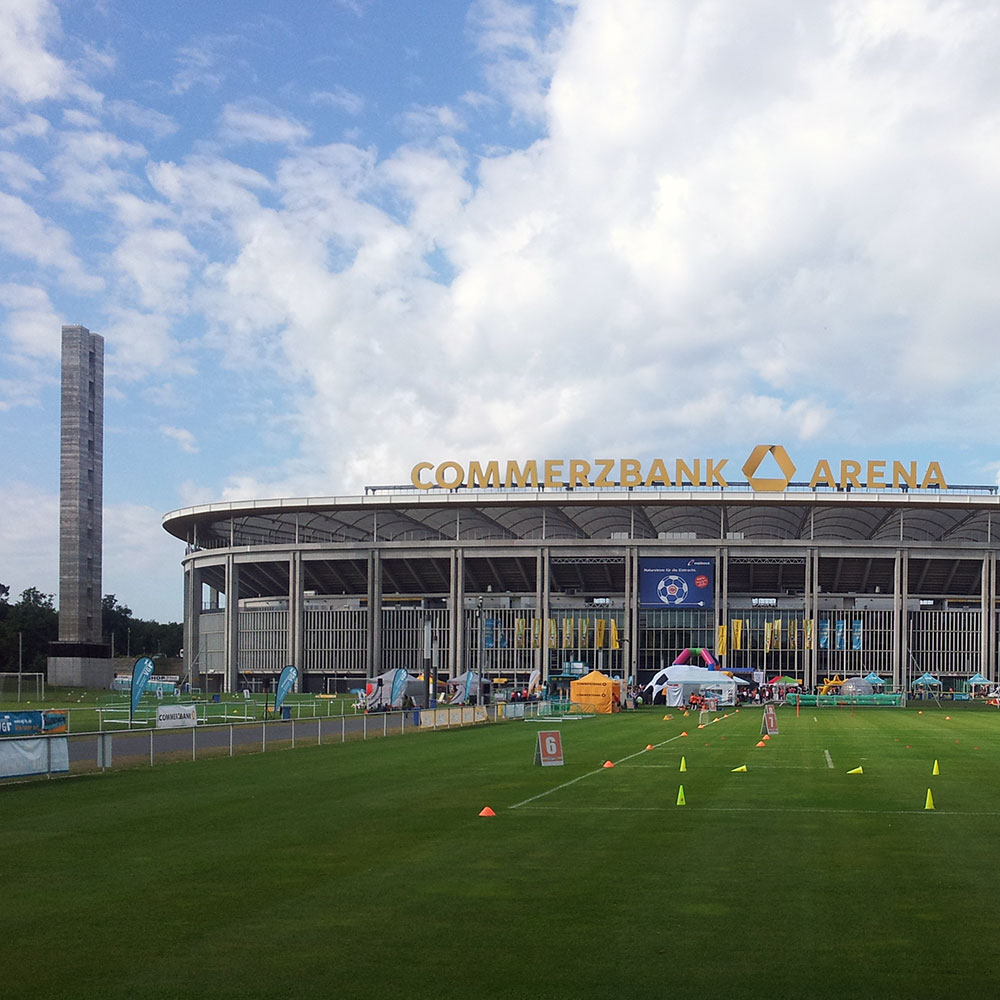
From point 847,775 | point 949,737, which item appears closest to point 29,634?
point 949,737

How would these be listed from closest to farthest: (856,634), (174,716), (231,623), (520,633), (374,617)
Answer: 1. (174,716)
2. (856,634)
3. (520,633)
4. (374,617)
5. (231,623)

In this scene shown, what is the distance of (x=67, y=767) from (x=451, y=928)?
2236 centimetres

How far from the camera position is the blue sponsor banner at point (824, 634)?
137 meters

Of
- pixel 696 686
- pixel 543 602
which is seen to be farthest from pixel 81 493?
pixel 696 686

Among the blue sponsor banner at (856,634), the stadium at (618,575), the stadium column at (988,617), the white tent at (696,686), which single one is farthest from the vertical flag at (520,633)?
the stadium column at (988,617)

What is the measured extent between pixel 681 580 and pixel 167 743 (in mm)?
96691

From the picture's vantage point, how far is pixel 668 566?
135 metres

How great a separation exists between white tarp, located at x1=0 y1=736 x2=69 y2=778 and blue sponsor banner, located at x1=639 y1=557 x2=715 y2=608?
107 metres

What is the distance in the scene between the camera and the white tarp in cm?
2980

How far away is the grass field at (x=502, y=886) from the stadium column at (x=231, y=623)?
379 feet

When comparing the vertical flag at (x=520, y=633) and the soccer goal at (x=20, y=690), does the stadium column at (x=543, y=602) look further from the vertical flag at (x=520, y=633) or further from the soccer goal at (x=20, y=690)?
the soccer goal at (x=20, y=690)

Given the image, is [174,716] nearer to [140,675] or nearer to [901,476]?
[140,675]

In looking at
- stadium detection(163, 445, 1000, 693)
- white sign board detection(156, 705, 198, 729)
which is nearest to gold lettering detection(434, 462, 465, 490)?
stadium detection(163, 445, 1000, 693)

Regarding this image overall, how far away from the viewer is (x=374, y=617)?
141500 mm
